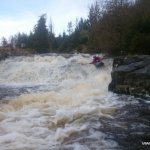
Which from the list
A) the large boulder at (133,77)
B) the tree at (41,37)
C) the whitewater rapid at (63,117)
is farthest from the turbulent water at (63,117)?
the tree at (41,37)

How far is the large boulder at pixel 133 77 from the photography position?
12969 mm

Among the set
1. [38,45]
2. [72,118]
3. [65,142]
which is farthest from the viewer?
[38,45]

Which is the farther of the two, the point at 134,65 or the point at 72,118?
the point at 134,65

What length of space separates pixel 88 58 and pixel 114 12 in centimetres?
327

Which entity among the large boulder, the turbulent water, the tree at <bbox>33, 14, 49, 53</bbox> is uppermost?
the tree at <bbox>33, 14, 49, 53</bbox>

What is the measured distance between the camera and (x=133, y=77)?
13.5 m

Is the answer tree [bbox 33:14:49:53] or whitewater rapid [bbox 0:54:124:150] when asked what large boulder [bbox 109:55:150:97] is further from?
tree [bbox 33:14:49:53]

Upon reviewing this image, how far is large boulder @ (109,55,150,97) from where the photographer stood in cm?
1297

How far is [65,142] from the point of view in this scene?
7312mm

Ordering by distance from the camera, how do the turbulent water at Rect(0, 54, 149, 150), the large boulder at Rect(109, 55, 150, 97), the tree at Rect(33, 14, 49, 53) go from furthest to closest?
the tree at Rect(33, 14, 49, 53)
the large boulder at Rect(109, 55, 150, 97)
the turbulent water at Rect(0, 54, 149, 150)

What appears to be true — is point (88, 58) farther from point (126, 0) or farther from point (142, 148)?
point (142, 148)

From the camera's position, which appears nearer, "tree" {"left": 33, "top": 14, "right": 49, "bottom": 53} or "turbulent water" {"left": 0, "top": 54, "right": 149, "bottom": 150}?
"turbulent water" {"left": 0, "top": 54, "right": 149, "bottom": 150}

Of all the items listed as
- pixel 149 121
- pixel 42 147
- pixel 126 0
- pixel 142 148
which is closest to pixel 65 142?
pixel 42 147

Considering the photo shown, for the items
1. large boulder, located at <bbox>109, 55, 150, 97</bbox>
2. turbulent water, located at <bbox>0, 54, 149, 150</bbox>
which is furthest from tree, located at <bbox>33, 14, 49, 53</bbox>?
large boulder, located at <bbox>109, 55, 150, 97</bbox>
